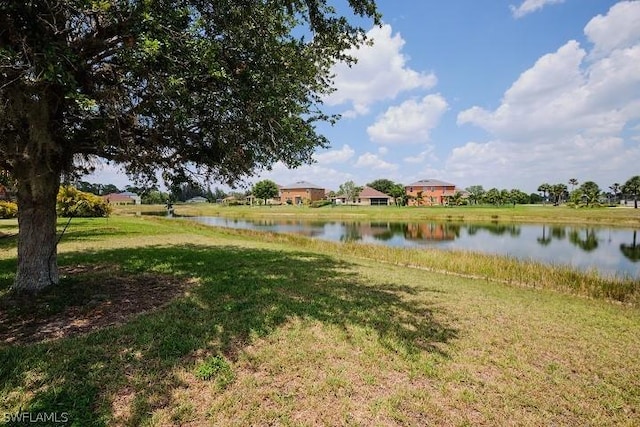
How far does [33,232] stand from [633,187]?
355 feet

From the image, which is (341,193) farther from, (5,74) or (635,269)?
(5,74)

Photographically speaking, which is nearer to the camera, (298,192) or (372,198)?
(372,198)

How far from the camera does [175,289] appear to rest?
28.0ft

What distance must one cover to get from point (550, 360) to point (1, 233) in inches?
914

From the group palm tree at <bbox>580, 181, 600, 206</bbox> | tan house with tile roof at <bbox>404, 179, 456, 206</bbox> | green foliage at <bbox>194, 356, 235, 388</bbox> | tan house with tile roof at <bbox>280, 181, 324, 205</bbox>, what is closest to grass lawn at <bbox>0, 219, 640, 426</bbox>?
green foliage at <bbox>194, 356, 235, 388</bbox>

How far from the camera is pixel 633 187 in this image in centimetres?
8206

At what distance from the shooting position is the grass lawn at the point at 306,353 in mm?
4078

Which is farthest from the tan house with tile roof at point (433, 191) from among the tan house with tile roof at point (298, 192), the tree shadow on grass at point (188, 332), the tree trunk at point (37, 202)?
the tree trunk at point (37, 202)

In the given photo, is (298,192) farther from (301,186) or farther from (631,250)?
(631,250)

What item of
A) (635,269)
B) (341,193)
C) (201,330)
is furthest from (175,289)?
(341,193)

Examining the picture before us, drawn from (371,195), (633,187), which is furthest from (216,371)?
(371,195)

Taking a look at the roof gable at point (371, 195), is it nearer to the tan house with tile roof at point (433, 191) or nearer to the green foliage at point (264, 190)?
the tan house with tile roof at point (433, 191)

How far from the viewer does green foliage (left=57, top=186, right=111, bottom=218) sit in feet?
95.5

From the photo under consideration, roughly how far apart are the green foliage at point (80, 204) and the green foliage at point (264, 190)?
262 feet
